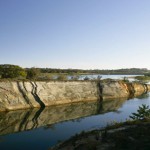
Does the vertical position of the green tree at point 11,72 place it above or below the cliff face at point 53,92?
above

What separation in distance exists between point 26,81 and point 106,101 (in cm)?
2095

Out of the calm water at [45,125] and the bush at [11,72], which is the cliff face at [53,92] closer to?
the calm water at [45,125]

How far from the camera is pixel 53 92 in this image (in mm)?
54531

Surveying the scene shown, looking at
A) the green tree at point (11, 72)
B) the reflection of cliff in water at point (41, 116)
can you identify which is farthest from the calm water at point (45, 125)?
the green tree at point (11, 72)

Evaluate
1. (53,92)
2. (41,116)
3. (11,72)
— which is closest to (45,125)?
(41,116)

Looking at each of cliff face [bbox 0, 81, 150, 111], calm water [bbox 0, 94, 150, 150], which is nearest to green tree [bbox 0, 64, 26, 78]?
cliff face [bbox 0, 81, 150, 111]

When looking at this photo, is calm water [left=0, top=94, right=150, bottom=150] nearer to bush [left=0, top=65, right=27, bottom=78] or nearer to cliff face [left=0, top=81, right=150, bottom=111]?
cliff face [left=0, top=81, right=150, bottom=111]

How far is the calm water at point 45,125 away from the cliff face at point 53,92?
262cm

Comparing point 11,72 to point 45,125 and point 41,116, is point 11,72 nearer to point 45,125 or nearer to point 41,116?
point 41,116

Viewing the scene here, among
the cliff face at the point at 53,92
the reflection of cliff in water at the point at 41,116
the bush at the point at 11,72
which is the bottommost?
the reflection of cliff in water at the point at 41,116

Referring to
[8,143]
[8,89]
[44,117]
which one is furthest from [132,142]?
[8,89]

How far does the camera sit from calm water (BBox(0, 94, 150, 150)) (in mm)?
25703

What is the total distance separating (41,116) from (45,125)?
6528 millimetres

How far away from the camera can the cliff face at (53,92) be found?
153 ft
